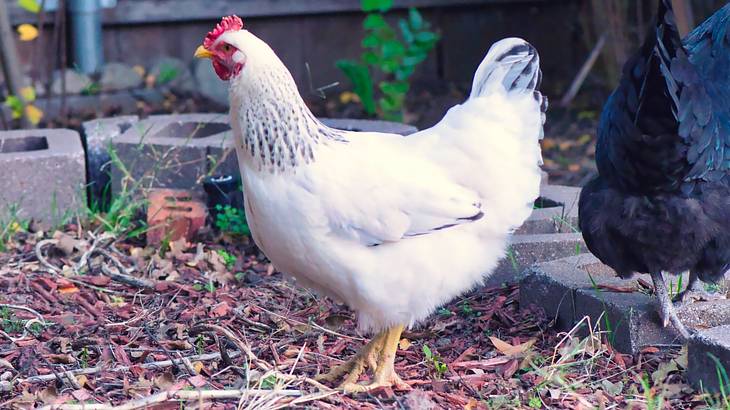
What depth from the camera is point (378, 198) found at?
335cm

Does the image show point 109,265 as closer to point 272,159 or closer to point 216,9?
point 272,159

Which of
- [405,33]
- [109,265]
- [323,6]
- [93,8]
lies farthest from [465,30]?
[109,265]

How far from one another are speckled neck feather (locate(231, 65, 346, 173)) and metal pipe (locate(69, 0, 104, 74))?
5.31m

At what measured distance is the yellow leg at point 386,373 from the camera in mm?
3533

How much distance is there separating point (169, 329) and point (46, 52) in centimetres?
507

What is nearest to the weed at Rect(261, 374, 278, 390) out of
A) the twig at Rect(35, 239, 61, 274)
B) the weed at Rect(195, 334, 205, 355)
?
the weed at Rect(195, 334, 205, 355)

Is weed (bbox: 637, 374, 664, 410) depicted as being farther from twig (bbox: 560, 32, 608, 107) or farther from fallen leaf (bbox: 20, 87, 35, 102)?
twig (bbox: 560, 32, 608, 107)

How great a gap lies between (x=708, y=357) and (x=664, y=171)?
0.65m

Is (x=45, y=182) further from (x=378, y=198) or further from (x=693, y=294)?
(x=693, y=294)

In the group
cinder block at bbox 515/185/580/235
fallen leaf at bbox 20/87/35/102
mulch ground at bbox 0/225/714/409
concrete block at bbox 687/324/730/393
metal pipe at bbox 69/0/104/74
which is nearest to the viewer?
concrete block at bbox 687/324/730/393

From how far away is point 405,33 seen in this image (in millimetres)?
7730

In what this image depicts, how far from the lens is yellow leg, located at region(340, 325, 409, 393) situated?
139 inches

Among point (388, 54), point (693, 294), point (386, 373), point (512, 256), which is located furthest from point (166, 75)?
point (693, 294)

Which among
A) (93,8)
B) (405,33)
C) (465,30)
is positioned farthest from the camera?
(465,30)
